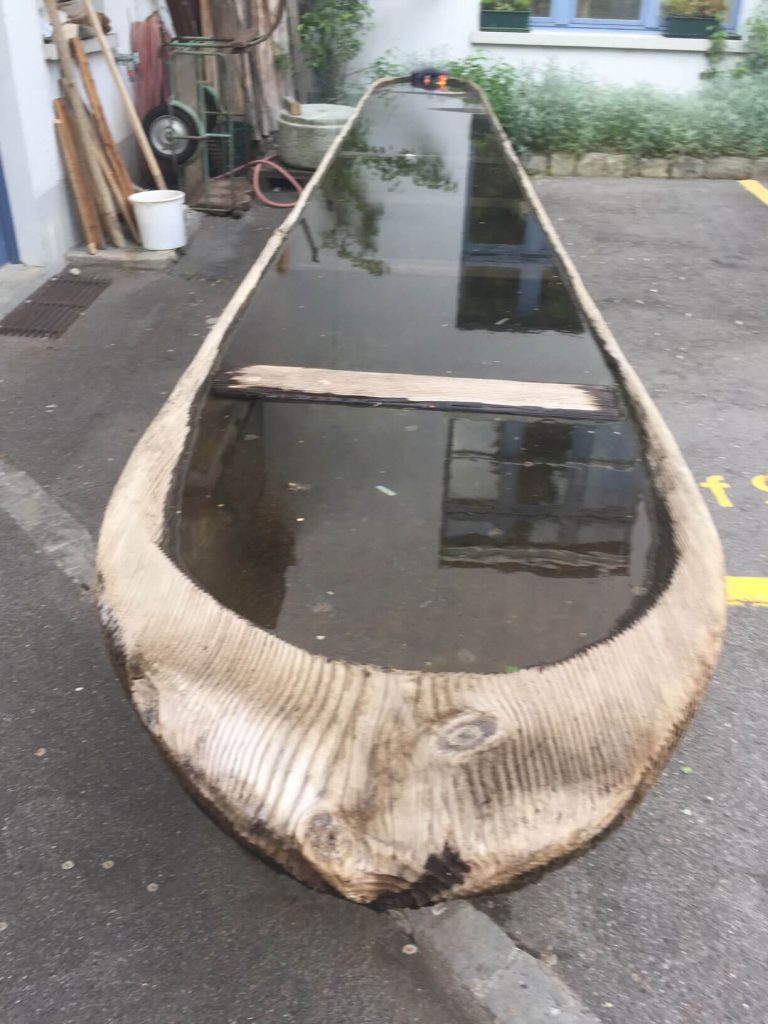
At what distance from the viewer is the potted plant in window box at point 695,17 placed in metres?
9.11

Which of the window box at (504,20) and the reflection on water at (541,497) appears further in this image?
the window box at (504,20)

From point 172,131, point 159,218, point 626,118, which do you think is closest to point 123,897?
point 159,218

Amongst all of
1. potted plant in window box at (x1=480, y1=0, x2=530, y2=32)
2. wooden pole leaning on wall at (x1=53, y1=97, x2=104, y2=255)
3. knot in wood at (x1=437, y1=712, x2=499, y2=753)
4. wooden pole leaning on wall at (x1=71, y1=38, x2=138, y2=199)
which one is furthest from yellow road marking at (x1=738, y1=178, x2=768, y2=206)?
knot in wood at (x1=437, y1=712, x2=499, y2=753)

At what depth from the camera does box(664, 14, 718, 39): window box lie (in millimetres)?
9125

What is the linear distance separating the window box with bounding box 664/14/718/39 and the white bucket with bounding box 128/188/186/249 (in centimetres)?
636

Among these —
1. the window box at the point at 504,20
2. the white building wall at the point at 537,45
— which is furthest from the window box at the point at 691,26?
the window box at the point at 504,20

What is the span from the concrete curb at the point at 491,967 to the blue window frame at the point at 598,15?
989 cm

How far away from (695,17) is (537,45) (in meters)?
1.68

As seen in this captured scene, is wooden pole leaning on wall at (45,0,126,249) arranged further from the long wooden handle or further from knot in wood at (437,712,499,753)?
knot in wood at (437,712,499,753)

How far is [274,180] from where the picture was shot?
793 centimetres

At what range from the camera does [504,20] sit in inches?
365

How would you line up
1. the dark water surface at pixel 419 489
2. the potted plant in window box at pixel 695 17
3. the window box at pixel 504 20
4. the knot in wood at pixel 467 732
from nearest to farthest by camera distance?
the knot in wood at pixel 467 732, the dark water surface at pixel 419 489, the potted plant in window box at pixel 695 17, the window box at pixel 504 20

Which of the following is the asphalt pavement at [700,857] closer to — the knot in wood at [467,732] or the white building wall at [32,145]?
the knot in wood at [467,732]

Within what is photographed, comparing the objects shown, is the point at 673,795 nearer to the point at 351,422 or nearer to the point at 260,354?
the point at 351,422
